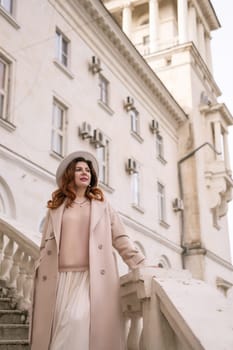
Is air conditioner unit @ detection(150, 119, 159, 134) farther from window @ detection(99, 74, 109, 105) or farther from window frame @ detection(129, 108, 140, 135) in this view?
window @ detection(99, 74, 109, 105)

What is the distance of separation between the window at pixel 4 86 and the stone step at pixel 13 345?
760 cm

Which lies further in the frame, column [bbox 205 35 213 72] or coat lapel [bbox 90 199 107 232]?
column [bbox 205 35 213 72]

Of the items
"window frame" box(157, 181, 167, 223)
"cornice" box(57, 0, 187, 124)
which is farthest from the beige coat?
"window frame" box(157, 181, 167, 223)

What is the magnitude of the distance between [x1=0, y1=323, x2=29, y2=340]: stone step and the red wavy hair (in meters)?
2.51

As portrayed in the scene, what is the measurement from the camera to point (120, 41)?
19031 millimetres

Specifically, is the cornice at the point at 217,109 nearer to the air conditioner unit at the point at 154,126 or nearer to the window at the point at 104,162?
the air conditioner unit at the point at 154,126

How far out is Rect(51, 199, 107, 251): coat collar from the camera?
3311mm

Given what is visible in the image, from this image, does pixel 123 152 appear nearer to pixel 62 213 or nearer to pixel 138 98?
pixel 138 98

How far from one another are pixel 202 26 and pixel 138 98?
14245 millimetres

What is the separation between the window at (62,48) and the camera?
15320mm

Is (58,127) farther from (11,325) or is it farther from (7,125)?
(11,325)

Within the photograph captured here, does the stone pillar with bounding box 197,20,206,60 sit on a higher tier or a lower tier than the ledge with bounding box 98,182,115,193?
higher

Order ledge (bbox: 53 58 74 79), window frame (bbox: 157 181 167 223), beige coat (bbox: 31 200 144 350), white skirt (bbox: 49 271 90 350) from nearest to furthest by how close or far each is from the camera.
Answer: white skirt (bbox: 49 271 90 350) < beige coat (bbox: 31 200 144 350) < ledge (bbox: 53 58 74 79) < window frame (bbox: 157 181 167 223)

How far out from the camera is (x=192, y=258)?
77.1 ft
